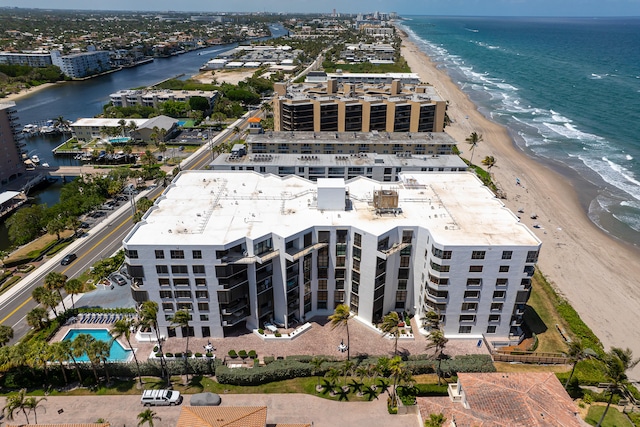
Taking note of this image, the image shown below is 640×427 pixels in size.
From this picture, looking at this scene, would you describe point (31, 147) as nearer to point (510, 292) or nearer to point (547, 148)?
point (510, 292)

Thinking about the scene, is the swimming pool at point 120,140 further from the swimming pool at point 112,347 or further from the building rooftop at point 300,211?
the swimming pool at point 112,347

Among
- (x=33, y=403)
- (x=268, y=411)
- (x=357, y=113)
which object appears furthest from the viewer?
(x=357, y=113)

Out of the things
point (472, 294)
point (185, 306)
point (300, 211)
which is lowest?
point (185, 306)

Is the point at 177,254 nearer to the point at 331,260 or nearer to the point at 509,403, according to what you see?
the point at 331,260

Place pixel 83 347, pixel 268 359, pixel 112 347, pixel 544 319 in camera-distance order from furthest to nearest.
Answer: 1. pixel 544 319
2. pixel 112 347
3. pixel 268 359
4. pixel 83 347

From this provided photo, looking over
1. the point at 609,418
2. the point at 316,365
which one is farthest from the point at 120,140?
the point at 609,418

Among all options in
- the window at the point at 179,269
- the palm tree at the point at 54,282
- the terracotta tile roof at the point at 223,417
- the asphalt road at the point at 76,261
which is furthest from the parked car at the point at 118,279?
the terracotta tile roof at the point at 223,417

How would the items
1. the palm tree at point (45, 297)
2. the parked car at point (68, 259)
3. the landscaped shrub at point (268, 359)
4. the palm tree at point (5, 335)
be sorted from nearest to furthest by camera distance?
the palm tree at point (5, 335) → the landscaped shrub at point (268, 359) → the palm tree at point (45, 297) → the parked car at point (68, 259)
